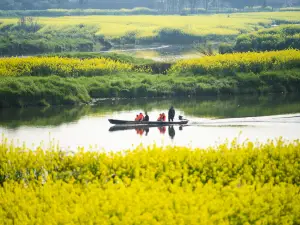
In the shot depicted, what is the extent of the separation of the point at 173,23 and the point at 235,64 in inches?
1810

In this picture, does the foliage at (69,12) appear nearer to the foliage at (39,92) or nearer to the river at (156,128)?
the foliage at (39,92)

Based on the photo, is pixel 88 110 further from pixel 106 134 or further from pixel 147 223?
pixel 147 223

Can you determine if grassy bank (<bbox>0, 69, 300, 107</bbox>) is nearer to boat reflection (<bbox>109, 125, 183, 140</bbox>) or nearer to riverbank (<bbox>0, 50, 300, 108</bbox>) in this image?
riverbank (<bbox>0, 50, 300, 108</bbox>)

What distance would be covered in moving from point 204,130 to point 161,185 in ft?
58.8

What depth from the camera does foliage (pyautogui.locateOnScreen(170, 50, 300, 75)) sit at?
5519cm

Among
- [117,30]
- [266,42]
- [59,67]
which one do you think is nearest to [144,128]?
[59,67]

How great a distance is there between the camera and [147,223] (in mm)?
17078

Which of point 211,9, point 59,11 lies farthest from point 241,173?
point 211,9

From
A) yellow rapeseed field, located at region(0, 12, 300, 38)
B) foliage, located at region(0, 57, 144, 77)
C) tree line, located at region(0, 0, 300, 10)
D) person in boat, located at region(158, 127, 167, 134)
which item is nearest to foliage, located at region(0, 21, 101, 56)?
yellow rapeseed field, located at region(0, 12, 300, 38)

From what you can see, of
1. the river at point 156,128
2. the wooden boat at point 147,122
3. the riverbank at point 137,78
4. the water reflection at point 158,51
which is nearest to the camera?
the river at point 156,128

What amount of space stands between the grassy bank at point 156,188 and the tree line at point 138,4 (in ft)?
343

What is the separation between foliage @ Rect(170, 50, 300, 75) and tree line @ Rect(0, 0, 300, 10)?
2715 inches

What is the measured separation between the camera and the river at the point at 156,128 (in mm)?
35719

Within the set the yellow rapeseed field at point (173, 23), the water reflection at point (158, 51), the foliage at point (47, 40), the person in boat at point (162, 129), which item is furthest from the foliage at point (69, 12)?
the person in boat at point (162, 129)
